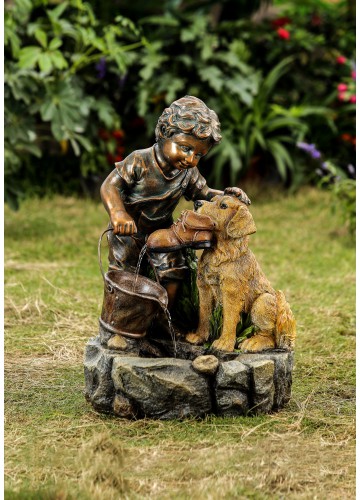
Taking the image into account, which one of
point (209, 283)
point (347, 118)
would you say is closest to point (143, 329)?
point (209, 283)

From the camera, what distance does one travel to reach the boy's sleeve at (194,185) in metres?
4.22

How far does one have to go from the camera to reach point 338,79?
10.3m

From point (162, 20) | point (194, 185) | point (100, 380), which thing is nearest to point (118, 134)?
point (162, 20)

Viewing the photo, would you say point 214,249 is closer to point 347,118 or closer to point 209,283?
point 209,283

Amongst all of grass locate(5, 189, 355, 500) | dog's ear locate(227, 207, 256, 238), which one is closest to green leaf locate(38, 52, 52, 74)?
grass locate(5, 189, 355, 500)

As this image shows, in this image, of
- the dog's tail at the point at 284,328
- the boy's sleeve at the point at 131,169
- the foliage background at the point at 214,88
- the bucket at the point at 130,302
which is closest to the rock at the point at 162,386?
the bucket at the point at 130,302

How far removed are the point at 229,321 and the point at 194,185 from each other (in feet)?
2.27

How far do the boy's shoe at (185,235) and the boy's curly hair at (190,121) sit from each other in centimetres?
36

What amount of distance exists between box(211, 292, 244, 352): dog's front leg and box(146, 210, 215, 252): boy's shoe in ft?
0.86

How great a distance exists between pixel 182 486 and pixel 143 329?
88cm

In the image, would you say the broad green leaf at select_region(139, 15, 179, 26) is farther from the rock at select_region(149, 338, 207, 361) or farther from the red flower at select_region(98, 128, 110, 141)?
the rock at select_region(149, 338, 207, 361)

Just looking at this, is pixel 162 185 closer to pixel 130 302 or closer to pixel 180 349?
pixel 130 302

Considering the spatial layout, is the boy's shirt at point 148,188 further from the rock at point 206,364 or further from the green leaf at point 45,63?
the green leaf at point 45,63

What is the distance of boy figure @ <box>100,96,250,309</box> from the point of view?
13.0 ft
